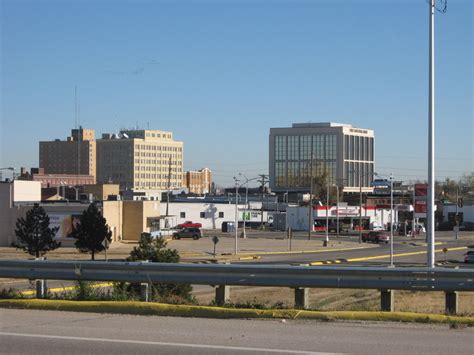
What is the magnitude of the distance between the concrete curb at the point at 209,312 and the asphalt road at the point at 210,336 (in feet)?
0.79

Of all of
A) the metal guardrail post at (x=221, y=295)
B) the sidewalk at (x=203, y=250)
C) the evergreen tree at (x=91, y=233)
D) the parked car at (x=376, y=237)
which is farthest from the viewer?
the parked car at (x=376, y=237)

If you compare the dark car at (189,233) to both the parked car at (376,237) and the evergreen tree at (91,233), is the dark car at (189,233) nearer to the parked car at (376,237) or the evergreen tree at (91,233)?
the parked car at (376,237)

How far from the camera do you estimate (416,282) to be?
40.1 ft

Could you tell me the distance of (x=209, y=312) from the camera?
12438mm

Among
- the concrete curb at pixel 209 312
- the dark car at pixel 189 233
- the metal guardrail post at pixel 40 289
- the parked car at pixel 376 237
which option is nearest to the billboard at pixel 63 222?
the dark car at pixel 189 233

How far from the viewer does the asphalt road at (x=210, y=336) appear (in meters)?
9.68

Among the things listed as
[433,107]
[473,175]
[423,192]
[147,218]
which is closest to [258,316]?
[433,107]

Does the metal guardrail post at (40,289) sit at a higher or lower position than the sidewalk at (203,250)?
higher

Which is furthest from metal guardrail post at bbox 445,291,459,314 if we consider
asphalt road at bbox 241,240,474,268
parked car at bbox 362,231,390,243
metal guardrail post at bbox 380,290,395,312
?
parked car at bbox 362,231,390,243

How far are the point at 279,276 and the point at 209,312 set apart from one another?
1.35 m

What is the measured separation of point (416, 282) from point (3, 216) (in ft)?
211

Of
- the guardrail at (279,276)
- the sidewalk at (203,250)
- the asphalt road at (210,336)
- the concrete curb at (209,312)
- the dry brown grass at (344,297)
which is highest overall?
the guardrail at (279,276)

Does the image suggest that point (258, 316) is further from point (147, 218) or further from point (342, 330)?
point (147, 218)

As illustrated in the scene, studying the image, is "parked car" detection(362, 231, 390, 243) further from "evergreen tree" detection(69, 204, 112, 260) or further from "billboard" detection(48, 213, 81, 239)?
"evergreen tree" detection(69, 204, 112, 260)
